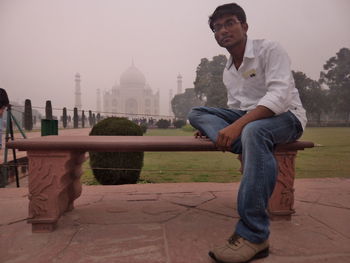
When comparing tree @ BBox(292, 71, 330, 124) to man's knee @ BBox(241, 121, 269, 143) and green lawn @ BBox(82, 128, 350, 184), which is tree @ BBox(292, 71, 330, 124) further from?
man's knee @ BBox(241, 121, 269, 143)

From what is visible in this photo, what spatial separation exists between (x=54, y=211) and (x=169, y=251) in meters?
0.82

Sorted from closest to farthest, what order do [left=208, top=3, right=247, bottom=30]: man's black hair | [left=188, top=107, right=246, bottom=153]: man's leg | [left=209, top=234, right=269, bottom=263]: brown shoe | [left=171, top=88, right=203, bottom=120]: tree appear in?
1. [left=209, top=234, right=269, bottom=263]: brown shoe
2. [left=208, top=3, right=247, bottom=30]: man's black hair
3. [left=188, top=107, right=246, bottom=153]: man's leg
4. [left=171, top=88, right=203, bottom=120]: tree

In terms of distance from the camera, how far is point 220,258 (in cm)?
137

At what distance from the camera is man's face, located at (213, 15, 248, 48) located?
172 centimetres

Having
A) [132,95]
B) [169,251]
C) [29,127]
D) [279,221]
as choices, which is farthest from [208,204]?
[132,95]

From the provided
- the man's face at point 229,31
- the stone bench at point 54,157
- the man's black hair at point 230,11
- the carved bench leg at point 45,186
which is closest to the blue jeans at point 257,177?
the stone bench at point 54,157

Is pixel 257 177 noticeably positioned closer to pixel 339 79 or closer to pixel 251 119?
pixel 251 119

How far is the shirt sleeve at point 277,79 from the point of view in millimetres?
1529

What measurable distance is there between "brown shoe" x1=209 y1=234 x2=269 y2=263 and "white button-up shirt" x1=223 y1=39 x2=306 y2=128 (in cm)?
69

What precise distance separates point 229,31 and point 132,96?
220 feet

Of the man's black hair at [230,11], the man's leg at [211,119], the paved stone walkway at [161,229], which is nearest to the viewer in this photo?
the paved stone walkway at [161,229]

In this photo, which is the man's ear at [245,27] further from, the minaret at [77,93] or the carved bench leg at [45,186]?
the minaret at [77,93]

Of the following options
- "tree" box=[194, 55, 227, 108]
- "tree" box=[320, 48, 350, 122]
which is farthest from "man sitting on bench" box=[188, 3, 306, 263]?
"tree" box=[320, 48, 350, 122]

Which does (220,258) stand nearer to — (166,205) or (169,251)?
(169,251)
